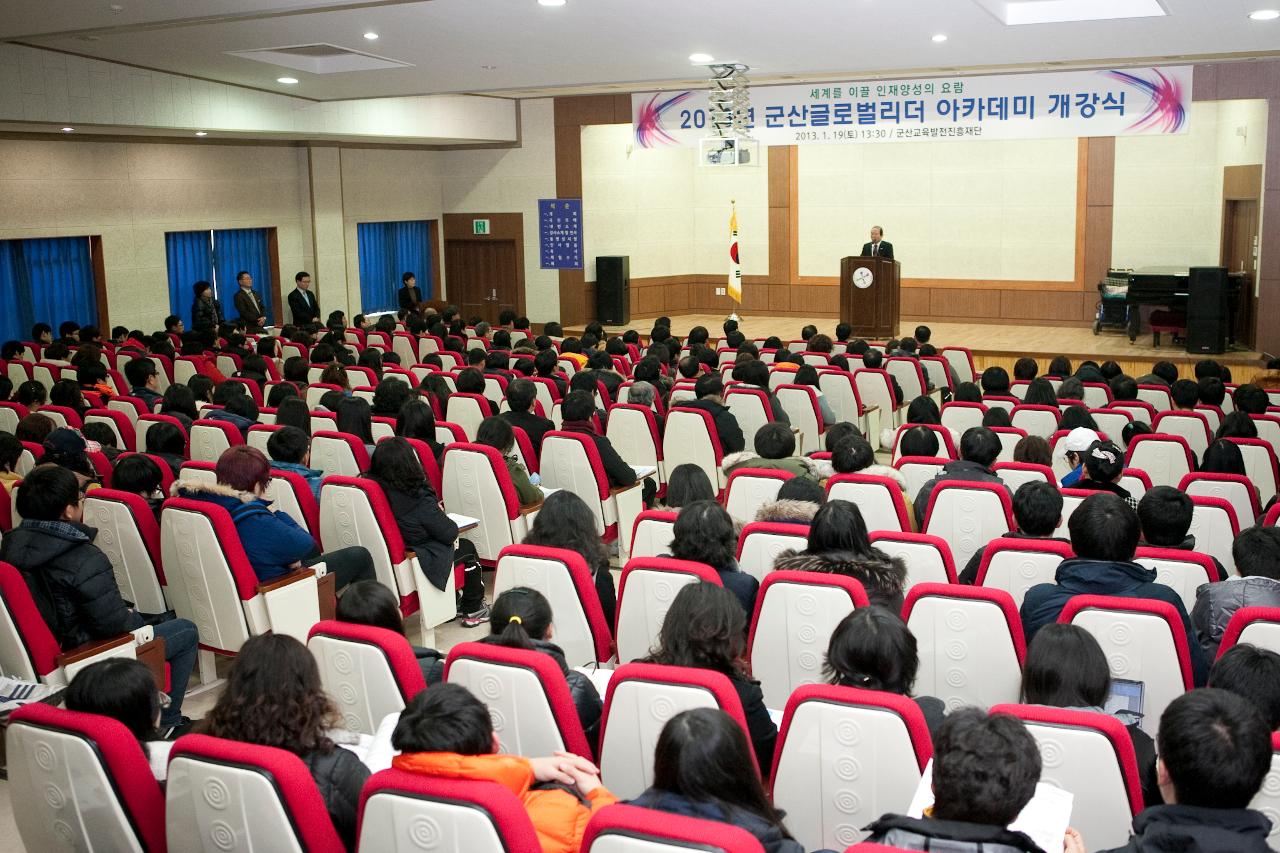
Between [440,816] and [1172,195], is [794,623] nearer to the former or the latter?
[440,816]

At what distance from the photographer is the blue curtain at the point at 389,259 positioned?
1744 cm

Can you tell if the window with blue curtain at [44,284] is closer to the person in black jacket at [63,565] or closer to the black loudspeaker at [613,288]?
the black loudspeaker at [613,288]

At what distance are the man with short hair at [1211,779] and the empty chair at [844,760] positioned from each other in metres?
0.50

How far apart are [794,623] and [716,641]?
647 millimetres

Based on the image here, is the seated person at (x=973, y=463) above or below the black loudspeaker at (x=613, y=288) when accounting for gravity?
below

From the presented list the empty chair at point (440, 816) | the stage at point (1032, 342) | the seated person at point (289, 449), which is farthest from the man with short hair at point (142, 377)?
the stage at point (1032, 342)

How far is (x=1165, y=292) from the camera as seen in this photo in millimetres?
14039

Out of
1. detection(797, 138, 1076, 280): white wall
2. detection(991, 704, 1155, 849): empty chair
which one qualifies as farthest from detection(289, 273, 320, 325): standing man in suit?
detection(991, 704, 1155, 849): empty chair

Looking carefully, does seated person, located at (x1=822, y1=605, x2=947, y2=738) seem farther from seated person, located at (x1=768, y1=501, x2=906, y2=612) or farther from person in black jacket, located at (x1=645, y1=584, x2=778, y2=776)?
seated person, located at (x1=768, y1=501, x2=906, y2=612)

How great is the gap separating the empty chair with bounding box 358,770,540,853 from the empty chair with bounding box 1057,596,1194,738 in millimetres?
1811

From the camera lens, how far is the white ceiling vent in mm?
10239

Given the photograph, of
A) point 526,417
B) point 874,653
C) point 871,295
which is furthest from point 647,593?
point 871,295

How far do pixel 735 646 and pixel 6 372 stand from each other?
886 centimetres

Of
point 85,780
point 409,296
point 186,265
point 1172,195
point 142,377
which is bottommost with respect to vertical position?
point 85,780
